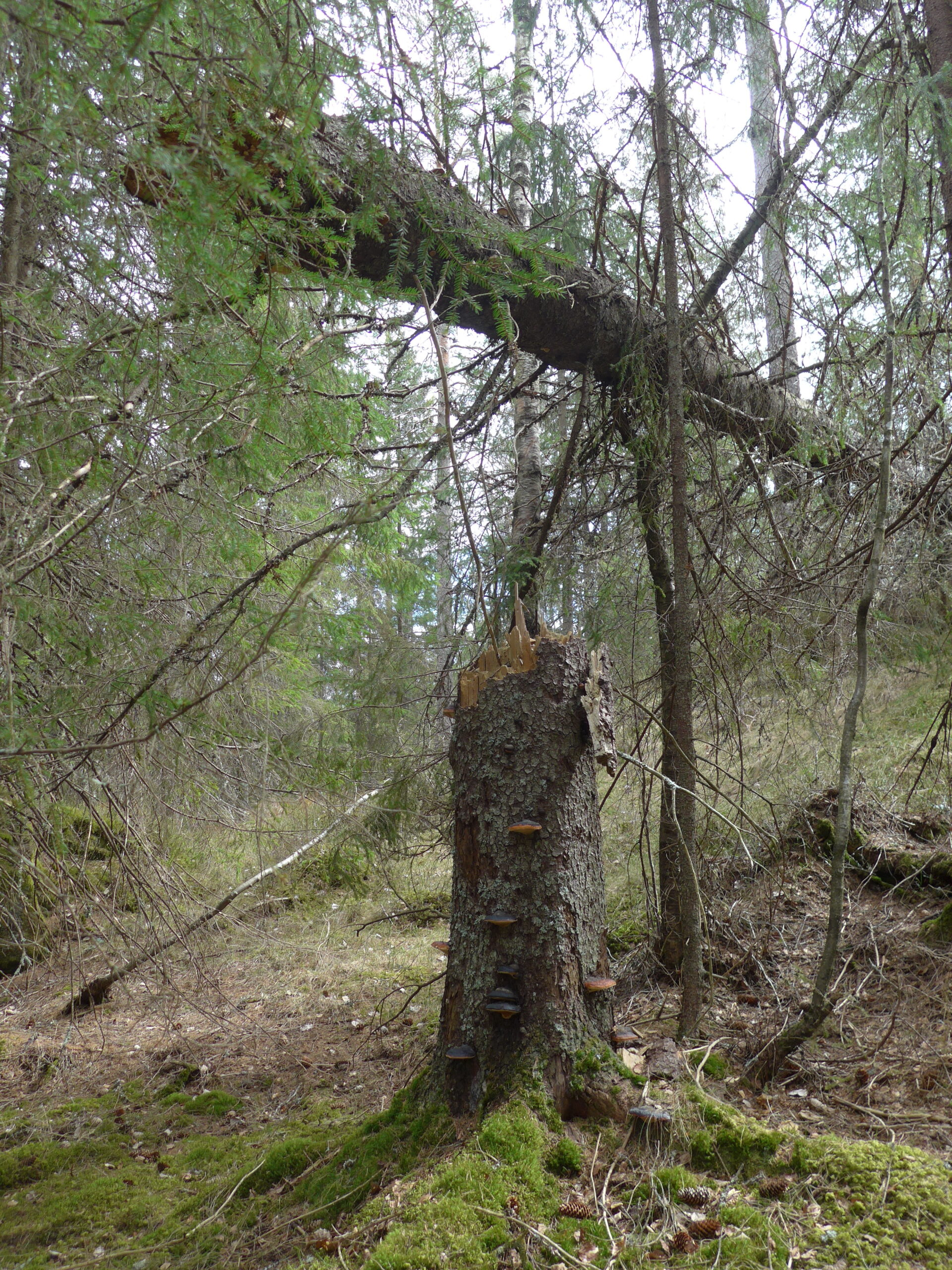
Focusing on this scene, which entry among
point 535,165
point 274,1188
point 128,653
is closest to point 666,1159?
point 274,1188

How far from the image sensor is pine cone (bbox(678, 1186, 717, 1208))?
7.84 feet

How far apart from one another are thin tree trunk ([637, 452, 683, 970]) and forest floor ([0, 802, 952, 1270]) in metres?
0.23

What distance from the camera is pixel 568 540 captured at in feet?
15.8

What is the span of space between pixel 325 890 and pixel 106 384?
6.49 meters

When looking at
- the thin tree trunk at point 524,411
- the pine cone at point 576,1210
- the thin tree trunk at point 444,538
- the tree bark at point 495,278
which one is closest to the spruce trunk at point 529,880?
the pine cone at point 576,1210

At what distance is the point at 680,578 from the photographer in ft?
11.7

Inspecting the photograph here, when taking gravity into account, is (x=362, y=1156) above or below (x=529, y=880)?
below

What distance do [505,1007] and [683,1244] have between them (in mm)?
836

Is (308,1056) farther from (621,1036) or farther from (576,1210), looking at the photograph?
(576,1210)

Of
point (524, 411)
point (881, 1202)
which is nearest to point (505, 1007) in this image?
point (881, 1202)

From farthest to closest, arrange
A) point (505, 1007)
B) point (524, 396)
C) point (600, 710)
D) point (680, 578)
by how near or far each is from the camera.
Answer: point (524, 396)
point (680, 578)
point (600, 710)
point (505, 1007)

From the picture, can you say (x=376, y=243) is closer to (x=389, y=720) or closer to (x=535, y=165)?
(x=535, y=165)

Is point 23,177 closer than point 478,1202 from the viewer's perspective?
No

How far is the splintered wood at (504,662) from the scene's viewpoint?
3182 millimetres
